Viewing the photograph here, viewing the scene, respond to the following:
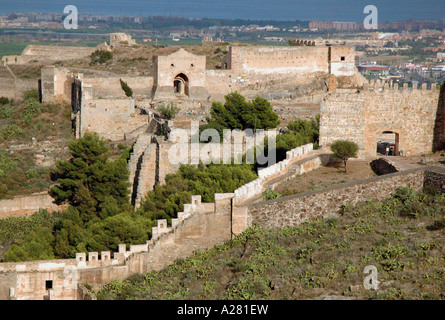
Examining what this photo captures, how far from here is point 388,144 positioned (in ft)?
76.3

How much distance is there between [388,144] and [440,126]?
2018 mm

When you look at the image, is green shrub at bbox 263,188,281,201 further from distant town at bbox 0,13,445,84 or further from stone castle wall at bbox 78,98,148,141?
distant town at bbox 0,13,445,84

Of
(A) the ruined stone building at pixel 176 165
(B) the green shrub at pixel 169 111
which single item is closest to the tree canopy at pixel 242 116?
(A) the ruined stone building at pixel 176 165

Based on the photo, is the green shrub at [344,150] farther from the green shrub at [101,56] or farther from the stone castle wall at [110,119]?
the green shrub at [101,56]

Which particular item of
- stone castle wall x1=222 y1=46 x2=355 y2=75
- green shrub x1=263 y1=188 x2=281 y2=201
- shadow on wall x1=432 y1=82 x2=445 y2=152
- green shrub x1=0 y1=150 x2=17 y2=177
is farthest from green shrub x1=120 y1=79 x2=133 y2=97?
green shrub x1=263 y1=188 x2=281 y2=201

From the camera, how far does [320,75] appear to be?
3919cm

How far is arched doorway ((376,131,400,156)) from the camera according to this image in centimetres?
2175

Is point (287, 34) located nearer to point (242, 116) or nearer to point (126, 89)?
point (126, 89)

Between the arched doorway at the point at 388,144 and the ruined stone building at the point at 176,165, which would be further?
the arched doorway at the point at 388,144

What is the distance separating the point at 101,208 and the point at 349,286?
12918 millimetres

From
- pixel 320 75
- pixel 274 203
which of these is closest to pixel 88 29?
pixel 320 75

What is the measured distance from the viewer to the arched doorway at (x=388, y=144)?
21.8m

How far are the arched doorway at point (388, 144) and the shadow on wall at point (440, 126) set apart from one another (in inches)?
34.5
